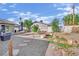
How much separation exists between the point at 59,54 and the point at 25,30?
35 cm

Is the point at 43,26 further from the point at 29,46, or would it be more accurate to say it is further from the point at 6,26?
the point at 6,26

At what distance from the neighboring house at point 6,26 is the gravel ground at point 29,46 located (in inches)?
3.1

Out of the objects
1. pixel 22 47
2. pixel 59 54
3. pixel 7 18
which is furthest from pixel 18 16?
pixel 59 54

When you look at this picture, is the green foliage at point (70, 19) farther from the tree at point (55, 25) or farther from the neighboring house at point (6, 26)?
the neighboring house at point (6, 26)

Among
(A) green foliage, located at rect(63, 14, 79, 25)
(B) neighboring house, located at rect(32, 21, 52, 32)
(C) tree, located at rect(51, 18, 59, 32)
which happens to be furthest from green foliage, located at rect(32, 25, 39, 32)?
(A) green foliage, located at rect(63, 14, 79, 25)

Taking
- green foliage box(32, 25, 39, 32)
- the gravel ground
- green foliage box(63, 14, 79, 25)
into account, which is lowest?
the gravel ground

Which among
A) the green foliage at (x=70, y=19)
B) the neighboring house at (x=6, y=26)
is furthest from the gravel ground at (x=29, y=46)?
the green foliage at (x=70, y=19)

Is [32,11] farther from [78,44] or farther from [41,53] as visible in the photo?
[78,44]

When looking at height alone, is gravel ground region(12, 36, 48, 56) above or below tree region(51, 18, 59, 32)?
below

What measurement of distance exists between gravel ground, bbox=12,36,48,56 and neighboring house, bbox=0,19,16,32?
0.26 ft

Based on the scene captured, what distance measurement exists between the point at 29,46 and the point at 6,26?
0.83 ft

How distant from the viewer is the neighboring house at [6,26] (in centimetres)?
132

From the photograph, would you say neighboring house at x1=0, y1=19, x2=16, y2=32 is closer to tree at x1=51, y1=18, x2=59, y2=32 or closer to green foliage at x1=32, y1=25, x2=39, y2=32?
green foliage at x1=32, y1=25, x2=39, y2=32

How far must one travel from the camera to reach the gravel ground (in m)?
1.33
